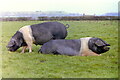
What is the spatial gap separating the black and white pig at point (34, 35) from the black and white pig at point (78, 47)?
1.56 metres

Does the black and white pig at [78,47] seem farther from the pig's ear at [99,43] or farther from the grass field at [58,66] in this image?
the grass field at [58,66]

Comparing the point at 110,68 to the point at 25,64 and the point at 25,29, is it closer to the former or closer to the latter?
the point at 25,64

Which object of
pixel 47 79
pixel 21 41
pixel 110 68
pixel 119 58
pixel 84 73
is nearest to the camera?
pixel 47 79

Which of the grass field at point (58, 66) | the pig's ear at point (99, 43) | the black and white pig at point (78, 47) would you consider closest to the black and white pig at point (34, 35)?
the grass field at point (58, 66)

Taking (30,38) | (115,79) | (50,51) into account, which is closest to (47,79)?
(115,79)

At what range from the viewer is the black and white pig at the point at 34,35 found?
42.3 ft

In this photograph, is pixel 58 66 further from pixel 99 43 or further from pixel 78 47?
pixel 99 43

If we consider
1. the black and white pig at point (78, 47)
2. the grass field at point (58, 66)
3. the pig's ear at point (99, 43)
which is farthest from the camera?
the pig's ear at point (99, 43)

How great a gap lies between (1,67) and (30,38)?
143 inches

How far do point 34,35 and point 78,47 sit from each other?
2.60 meters

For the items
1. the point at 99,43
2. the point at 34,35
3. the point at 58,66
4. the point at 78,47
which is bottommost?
the point at 58,66

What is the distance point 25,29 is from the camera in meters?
13.1

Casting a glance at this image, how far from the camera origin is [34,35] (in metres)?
13.2

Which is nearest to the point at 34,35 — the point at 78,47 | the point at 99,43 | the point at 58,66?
the point at 78,47
